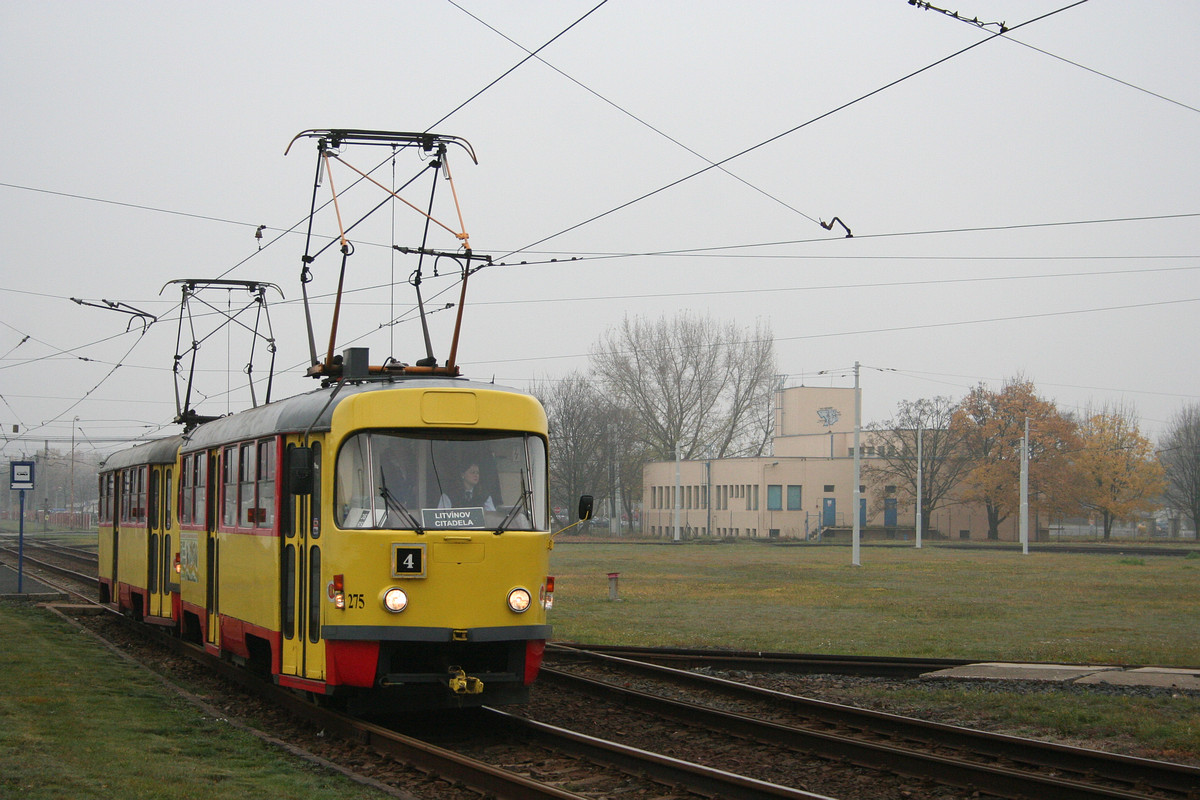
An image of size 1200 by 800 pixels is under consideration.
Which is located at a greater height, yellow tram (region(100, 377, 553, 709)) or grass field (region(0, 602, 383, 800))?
yellow tram (region(100, 377, 553, 709))

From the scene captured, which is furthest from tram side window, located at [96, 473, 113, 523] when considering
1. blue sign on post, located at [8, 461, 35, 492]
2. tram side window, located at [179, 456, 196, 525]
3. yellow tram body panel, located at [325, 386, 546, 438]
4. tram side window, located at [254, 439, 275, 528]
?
yellow tram body panel, located at [325, 386, 546, 438]

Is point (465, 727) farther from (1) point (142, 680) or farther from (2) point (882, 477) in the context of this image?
Result: (2) point (882, 477)

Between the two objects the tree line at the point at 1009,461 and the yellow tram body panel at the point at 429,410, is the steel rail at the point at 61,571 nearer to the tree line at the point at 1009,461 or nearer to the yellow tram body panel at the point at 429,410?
the yellow tram body panel at the point at 429,410

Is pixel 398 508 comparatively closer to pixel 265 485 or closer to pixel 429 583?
Result: pixel 429 583

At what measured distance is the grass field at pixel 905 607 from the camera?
18906mm

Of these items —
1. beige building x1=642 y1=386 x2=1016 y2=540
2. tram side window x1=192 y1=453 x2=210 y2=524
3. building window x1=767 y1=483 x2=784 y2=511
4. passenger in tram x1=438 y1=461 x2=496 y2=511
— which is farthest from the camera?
building window x1=767 y1=483 x2=784 y2=511

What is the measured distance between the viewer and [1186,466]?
92.4m

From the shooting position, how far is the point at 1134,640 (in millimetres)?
19484

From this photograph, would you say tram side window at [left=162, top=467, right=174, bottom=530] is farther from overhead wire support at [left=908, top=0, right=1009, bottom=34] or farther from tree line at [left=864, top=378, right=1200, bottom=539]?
tree line at [left=864, top=378, right=1200, bottom=539]

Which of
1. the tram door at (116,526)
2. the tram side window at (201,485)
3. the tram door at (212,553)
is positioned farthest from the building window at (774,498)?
the tram door at (212,553)

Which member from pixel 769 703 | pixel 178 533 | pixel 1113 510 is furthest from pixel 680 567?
pixel 1113 510

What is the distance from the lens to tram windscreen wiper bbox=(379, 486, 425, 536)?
10.5 m

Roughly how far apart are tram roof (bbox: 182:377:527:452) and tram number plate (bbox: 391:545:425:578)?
4.57 feet

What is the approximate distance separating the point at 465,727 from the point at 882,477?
239ft
